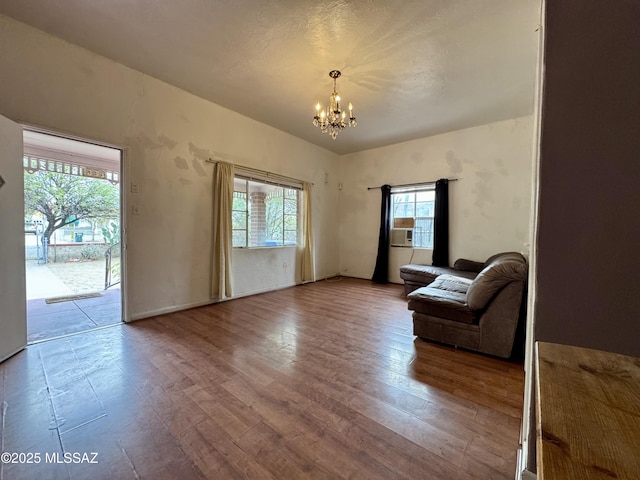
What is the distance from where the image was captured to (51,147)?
15.8ft

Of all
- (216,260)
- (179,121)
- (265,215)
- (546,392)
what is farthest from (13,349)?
(546,392)

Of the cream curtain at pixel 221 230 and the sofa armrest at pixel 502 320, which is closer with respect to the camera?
the sofa armrest at pixel 502 320

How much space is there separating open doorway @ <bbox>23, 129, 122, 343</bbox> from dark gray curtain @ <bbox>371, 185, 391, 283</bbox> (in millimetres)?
4354

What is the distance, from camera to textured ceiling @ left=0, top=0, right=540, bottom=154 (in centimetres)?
210

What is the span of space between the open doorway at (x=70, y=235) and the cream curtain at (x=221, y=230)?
1120 mm

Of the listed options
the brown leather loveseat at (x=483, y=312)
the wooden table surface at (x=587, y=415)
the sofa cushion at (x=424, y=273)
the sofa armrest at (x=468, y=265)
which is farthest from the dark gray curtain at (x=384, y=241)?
the wooden table surface at (x=587, y=415)

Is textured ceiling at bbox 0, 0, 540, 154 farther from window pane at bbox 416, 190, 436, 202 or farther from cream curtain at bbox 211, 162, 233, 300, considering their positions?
window pane at bbox 416, 190, 436, 202

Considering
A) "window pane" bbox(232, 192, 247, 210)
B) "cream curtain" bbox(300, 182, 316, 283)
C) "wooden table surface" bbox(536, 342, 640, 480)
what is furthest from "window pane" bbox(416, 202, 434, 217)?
"wooden table surface" bbox(536, 342, 640, 480)

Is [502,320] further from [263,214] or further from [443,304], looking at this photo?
[263,214]

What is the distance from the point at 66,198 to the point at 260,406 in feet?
27.6

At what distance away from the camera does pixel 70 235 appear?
7109 mm

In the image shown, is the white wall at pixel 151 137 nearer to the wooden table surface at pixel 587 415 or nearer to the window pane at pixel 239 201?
the window pane at pixel 239 201

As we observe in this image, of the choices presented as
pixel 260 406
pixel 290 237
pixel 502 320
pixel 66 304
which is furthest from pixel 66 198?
pixel 502 320

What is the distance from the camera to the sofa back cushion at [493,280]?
220 cm
